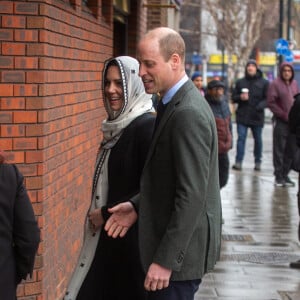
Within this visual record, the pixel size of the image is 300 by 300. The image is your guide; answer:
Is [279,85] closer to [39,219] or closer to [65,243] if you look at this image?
[65,243]

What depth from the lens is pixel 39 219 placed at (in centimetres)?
597

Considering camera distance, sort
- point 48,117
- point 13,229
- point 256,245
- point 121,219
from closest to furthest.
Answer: point 121,219 → point 13,229 → point 48,117 → point 256,245

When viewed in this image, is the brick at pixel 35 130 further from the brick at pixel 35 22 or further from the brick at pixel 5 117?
the brick at pixel 35 22

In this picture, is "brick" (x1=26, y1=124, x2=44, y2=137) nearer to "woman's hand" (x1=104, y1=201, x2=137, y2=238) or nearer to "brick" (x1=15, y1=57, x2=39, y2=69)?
"brick" (x1=15, y1=57, x2=39, y2=69)

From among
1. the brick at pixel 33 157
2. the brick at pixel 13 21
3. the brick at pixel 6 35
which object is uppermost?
the brick at pixel 13 21

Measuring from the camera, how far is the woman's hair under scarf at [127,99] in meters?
4.59

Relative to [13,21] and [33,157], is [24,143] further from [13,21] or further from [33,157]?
[13,21]

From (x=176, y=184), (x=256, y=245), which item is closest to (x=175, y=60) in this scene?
(x=176, y=184)

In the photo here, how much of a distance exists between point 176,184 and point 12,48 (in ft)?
7.77

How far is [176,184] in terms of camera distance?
384 centimetres

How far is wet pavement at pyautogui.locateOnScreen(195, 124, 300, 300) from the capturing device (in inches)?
305

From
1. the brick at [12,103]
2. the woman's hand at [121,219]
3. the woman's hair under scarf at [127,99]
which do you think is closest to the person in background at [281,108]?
the brick at [12,103]

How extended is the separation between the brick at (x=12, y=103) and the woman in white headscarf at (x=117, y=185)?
4.37 ft

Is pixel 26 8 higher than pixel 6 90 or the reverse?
higher
